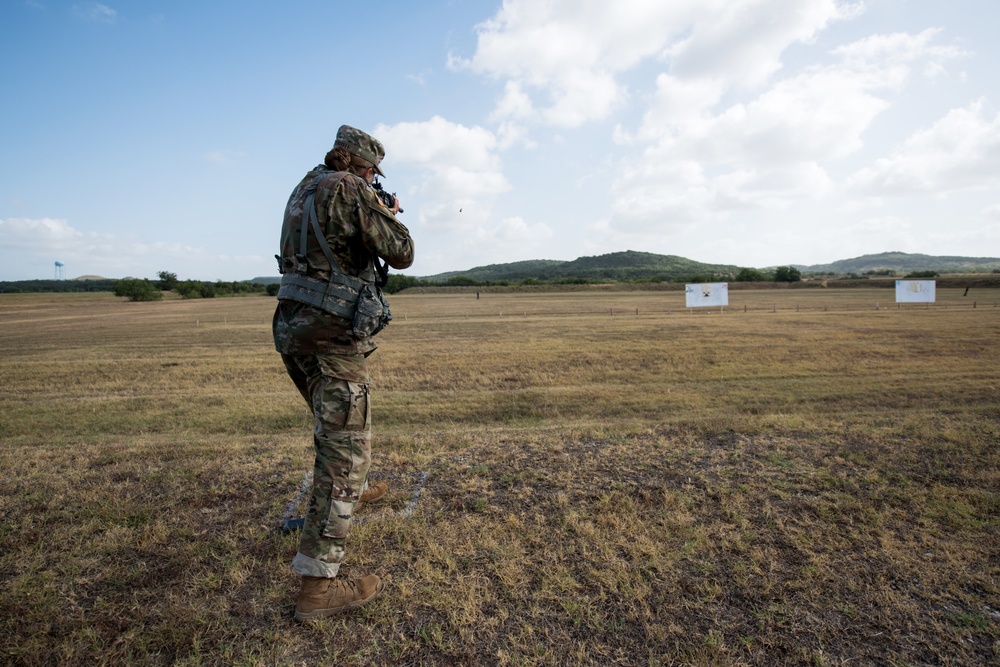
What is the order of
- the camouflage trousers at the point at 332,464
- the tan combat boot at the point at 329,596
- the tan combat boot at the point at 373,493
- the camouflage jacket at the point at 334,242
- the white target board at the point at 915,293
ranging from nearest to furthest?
1. the tan combat boot at the point at 329,596
2. the camouflage trousers at the point at 332,464
3. the camouflage jacket at the point at 334,242
4. the tan combat boot at the point at 373,493
5. the white target board at the point at 915,293

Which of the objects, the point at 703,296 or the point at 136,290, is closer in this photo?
the point at 703,296

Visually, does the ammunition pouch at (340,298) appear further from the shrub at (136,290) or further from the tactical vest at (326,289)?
the shrub at (136,290)

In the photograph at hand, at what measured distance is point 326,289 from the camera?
305 cm

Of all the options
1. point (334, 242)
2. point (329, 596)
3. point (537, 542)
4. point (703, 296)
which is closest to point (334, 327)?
point (334, 242)

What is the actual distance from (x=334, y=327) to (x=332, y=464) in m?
0.81

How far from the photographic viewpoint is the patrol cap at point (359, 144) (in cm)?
331

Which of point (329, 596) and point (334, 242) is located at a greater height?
point (334, 242)

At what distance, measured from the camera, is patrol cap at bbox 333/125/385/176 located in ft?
10.9

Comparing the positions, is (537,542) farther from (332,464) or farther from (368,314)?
(368,314)

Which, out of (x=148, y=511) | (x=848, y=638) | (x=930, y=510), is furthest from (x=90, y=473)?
(x=930, y=510)

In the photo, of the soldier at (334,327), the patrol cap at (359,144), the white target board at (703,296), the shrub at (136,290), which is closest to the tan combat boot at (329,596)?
the soldier at (334,327)

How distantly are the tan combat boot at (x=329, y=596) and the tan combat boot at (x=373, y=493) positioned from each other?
1222mm

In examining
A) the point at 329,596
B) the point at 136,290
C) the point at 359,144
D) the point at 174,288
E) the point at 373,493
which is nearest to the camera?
the point at 329,596

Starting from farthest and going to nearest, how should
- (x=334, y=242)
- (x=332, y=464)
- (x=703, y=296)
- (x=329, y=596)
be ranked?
(x=703, y=296) < (x=334, y=242) < (x=332, y=464) < (x=329, y=596)
